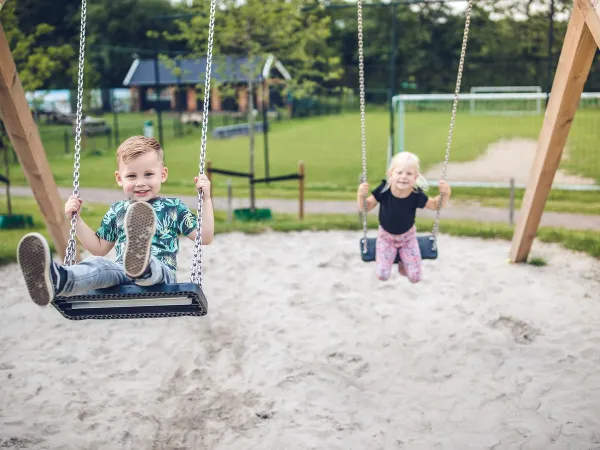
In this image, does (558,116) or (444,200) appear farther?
(558,116)

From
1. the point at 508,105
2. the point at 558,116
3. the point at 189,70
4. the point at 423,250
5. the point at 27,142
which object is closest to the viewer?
the point at 423,250

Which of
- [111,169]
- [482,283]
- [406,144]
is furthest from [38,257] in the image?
[406,144]

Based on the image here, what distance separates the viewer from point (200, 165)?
3322 mm

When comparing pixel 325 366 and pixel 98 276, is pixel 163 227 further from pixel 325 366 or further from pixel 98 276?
pixel 325 366

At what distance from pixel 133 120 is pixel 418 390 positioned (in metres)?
29.8

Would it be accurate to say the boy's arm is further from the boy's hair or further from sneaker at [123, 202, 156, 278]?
sneaker at [123, 202, 156, 278]

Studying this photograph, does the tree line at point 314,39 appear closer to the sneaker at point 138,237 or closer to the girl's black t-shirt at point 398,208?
the girl's black t-shirt at point 398,208

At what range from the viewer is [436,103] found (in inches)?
830

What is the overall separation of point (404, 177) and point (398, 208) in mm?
270

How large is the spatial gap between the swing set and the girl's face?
220mm

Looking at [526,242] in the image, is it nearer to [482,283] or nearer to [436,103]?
[482,283]

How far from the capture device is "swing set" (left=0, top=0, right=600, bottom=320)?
315 cm

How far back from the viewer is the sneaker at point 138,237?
289 centimetres

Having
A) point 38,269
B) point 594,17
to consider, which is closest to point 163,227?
point 38,269
